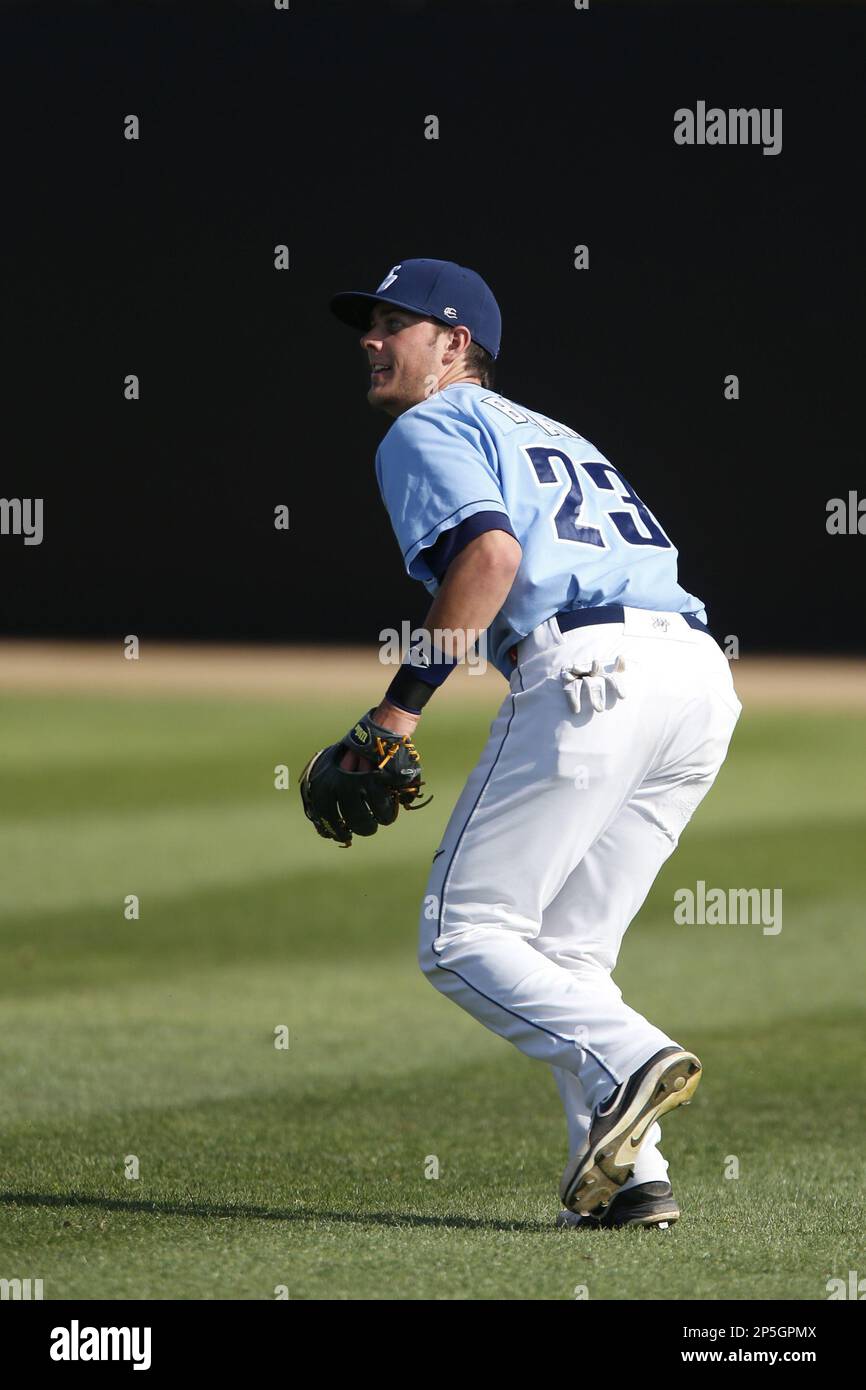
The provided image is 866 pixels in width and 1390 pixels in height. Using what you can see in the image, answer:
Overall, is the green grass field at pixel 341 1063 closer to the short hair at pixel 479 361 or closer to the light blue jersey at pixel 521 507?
the light blue jersey at pixel 521 507

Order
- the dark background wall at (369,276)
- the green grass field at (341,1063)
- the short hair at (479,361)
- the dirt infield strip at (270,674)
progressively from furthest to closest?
the dark background wall at (369,276)
the dirt infield strip at (270,674)
the short hair at (479,361)
the green grass field at (341,1063)

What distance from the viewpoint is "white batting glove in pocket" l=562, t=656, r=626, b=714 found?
3674 millimetres

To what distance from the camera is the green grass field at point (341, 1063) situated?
3.43m

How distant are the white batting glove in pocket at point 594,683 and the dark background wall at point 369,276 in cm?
1937

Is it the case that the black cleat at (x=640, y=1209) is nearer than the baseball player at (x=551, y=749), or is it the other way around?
the baseball player at (x=551, y=749)

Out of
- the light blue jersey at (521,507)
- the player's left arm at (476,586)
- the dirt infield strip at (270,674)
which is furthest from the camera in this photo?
the dirt infield strip at (270,674)

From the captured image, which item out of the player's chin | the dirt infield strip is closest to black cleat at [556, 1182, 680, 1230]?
the player's chin

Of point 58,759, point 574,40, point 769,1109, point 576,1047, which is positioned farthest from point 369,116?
point 576,1047

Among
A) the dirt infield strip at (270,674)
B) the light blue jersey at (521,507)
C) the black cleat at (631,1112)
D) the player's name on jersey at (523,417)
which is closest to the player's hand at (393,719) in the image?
the light blue jersey at (521,507)

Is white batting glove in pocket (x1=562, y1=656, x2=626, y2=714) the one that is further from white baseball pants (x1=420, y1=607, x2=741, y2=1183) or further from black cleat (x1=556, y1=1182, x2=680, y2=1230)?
black cleat (x1=556, y1=1182, x2=680, y2=1230)

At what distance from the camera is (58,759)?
13.7m

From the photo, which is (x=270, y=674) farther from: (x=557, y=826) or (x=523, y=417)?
(x=557, y=826)
